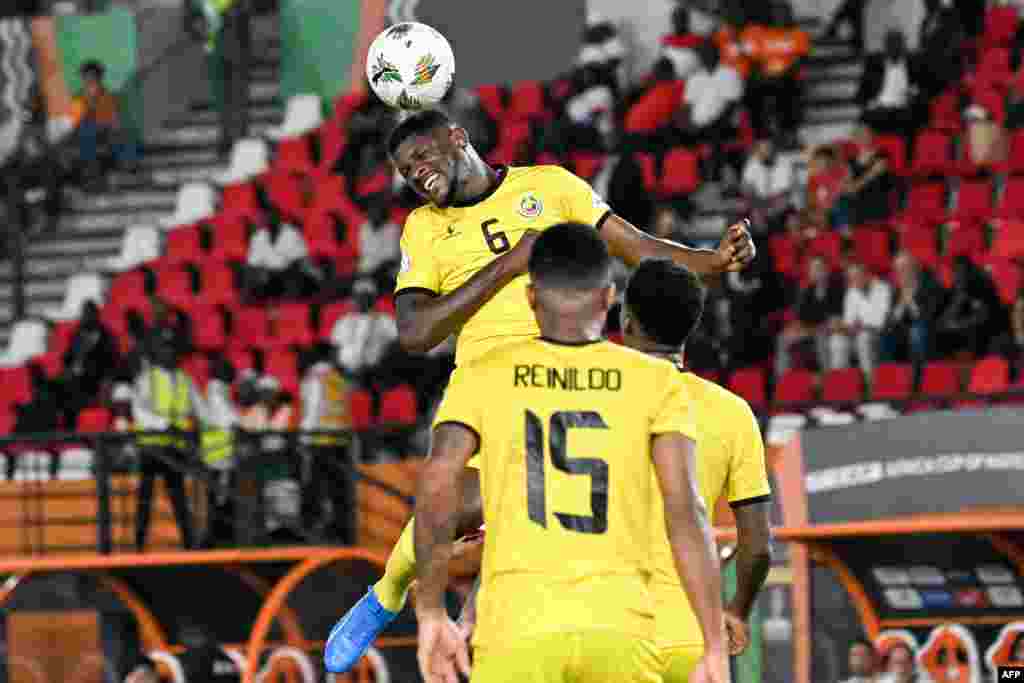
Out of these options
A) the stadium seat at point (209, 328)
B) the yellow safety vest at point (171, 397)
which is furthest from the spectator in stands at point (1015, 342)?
the stadium seat at point (209, 328)

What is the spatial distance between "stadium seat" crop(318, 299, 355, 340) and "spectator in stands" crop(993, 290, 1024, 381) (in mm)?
6359

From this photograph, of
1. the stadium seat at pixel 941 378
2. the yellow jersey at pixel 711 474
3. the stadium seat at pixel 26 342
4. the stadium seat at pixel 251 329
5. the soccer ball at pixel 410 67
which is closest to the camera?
the yellow jersey at pixel 711 474

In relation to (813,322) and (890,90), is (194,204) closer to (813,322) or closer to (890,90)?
A: (890,90)

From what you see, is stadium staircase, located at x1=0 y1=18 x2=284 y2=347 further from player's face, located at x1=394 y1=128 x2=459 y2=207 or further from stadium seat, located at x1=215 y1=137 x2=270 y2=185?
player's face, located at x1=394 y1=128 x2=459 y2=207

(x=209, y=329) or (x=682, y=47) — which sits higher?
(x=682, y=47)

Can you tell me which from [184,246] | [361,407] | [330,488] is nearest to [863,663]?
[330,488]

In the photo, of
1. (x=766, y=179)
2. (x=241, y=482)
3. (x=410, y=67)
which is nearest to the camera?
(x=410, y=67)

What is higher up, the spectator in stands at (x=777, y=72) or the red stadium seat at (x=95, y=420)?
the spectator in stands at (x=777, y=72)

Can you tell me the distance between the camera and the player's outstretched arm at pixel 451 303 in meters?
7.46

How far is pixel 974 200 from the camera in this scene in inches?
722

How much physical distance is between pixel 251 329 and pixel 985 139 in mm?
6777

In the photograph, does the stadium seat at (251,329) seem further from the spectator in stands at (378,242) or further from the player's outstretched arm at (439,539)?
the player's outstretched arm at (439,539)

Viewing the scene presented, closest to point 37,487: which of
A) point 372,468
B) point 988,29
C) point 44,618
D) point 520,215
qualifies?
point 44,618

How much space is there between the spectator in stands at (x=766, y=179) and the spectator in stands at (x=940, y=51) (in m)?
1.31
